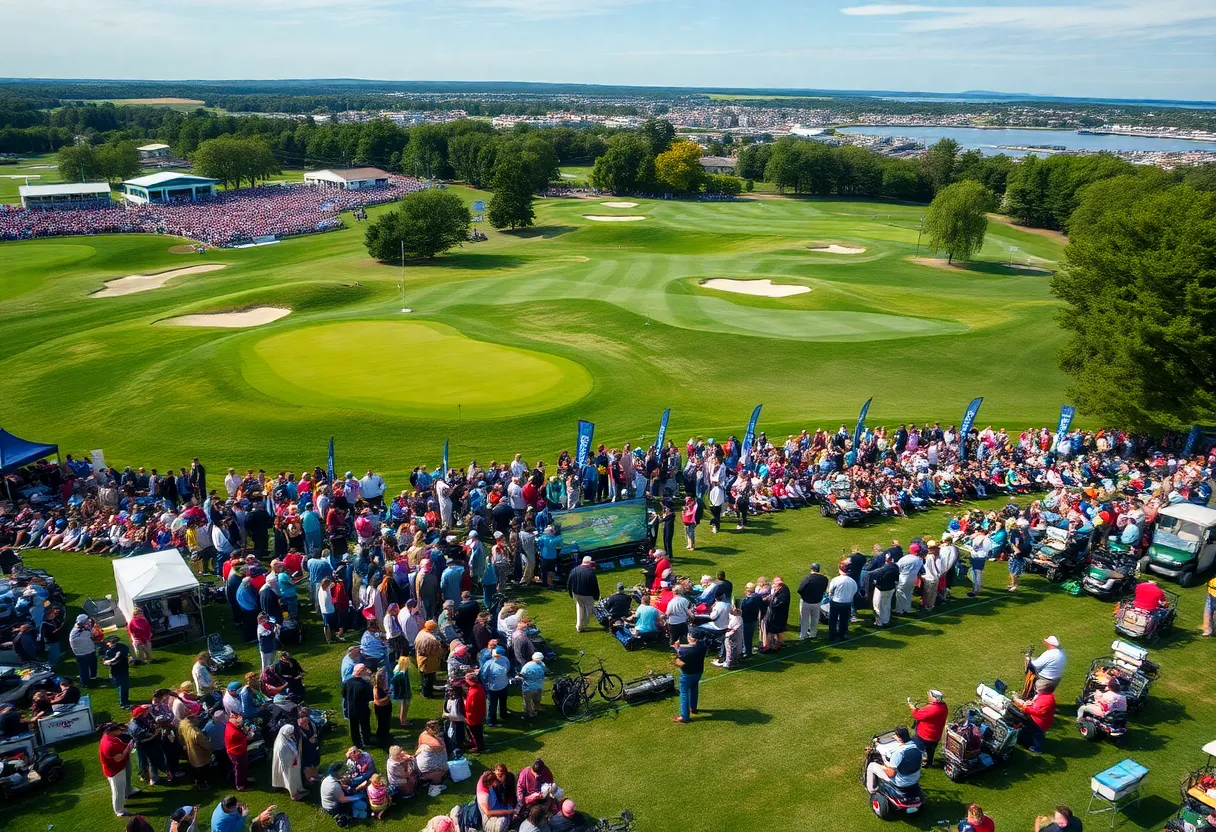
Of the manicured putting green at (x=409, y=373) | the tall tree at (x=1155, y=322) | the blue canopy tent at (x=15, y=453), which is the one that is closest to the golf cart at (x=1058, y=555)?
the tall tree at (x=1155, y=322)

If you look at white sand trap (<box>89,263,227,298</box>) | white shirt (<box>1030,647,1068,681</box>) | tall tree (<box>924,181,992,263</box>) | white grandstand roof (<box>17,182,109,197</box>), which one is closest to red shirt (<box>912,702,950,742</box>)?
white shirt (<box>1030,647,1068,681</box>)

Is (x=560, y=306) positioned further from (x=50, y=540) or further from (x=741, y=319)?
(x=50, y=540)

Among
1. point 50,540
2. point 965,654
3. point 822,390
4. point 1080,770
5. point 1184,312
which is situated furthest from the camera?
point 822,390

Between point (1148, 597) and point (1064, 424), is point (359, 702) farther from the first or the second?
point (1064, 424)

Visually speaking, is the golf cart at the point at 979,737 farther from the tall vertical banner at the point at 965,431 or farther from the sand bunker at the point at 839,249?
the sand bunker at the point at 839,249

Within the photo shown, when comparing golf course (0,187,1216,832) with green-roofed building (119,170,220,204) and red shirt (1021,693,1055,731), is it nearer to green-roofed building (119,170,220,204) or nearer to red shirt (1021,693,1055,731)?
red shirt (1021,693,1055,731)

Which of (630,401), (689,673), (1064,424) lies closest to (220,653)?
(689,673)

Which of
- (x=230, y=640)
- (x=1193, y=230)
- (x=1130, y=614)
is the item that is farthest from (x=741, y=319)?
(x=230, y=640)
